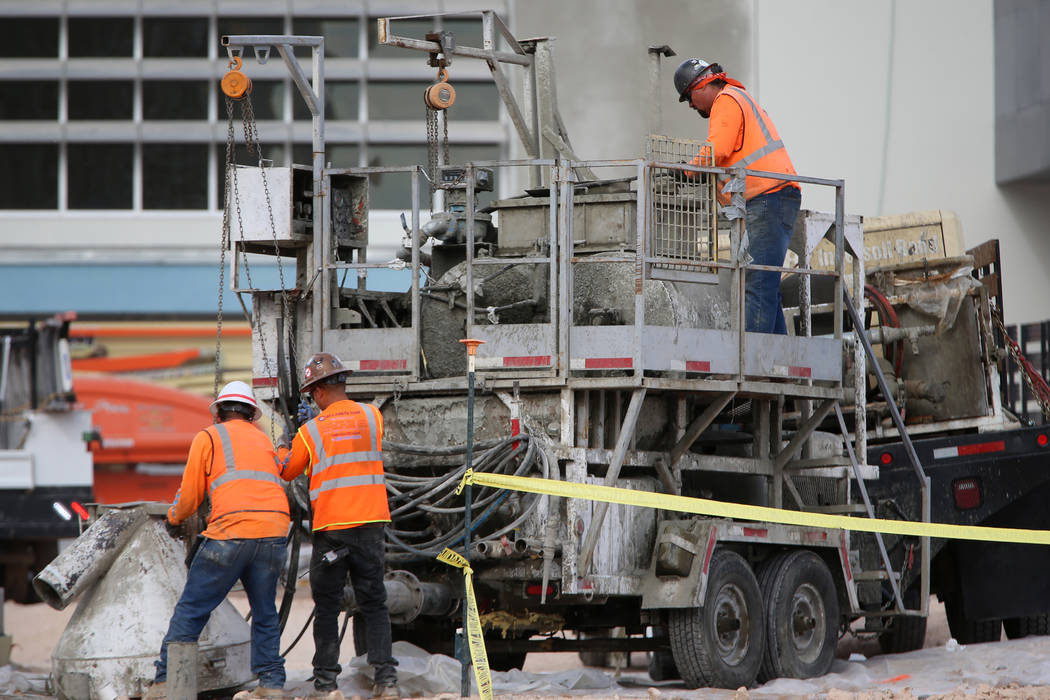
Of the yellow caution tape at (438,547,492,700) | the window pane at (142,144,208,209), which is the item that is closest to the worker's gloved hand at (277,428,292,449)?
the yellow caution tape at (438,547,492,700)

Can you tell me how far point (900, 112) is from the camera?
19.6 m

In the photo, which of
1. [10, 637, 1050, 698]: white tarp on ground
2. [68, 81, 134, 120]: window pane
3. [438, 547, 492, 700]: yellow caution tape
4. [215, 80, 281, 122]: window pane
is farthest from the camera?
[68, 81, 134, 120]: window pane

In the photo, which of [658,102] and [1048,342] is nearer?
[658,102]

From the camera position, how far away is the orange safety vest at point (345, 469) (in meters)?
7.27

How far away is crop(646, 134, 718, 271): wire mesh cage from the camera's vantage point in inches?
314

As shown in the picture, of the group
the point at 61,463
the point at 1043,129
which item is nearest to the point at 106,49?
the point at 61,463

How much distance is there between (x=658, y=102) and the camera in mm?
9328

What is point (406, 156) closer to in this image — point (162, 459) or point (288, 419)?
point (162, 459)

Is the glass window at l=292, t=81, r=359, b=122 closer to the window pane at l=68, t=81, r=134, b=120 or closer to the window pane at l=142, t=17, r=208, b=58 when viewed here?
the window pane at l=142, t=17, r=208, b=58

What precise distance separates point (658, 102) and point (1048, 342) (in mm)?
4801

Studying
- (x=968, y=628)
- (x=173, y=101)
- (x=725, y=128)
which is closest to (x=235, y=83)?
(x=725, y=128)

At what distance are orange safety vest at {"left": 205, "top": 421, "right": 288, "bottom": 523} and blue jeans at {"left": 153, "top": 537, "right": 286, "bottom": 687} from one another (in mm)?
162

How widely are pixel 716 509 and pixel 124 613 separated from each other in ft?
9.94

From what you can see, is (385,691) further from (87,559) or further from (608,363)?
(608,363)
